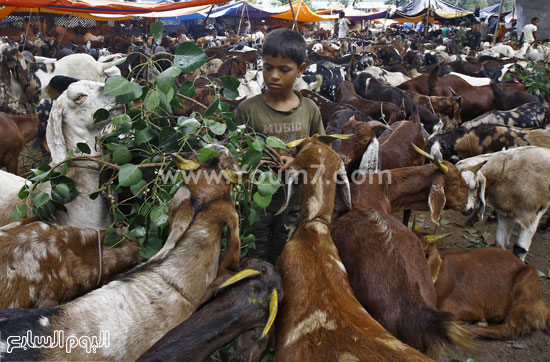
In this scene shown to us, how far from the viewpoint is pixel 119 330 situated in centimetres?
190

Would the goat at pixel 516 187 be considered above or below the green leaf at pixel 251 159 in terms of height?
below

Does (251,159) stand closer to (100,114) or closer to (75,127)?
(100,114)

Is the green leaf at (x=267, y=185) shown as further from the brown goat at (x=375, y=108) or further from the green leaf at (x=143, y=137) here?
the brown goat at (x=375, y=108)

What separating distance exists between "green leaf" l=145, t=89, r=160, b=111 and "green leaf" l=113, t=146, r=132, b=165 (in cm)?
31

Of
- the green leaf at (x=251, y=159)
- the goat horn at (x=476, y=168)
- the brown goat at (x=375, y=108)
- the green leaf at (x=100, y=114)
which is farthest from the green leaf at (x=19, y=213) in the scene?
the brown goat at (x=375, y=108)

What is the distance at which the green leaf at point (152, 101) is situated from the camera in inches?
101

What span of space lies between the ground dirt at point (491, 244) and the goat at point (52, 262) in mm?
2227

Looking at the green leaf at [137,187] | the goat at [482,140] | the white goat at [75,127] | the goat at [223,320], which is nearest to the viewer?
the goat at [223,320]

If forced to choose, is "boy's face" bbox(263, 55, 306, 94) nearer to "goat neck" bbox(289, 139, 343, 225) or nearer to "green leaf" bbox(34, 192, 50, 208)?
"goat neck" bbox(289, 139, 343, 225)

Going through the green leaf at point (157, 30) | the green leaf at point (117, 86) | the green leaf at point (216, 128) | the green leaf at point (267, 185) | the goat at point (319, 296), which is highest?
the green leaf at point (157, 30)

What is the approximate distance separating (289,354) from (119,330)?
81cm

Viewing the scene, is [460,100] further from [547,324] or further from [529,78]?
→ [547,324]

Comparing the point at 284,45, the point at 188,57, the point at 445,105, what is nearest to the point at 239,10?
the point at 445,105

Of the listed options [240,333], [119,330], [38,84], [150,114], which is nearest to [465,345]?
[240,333]
